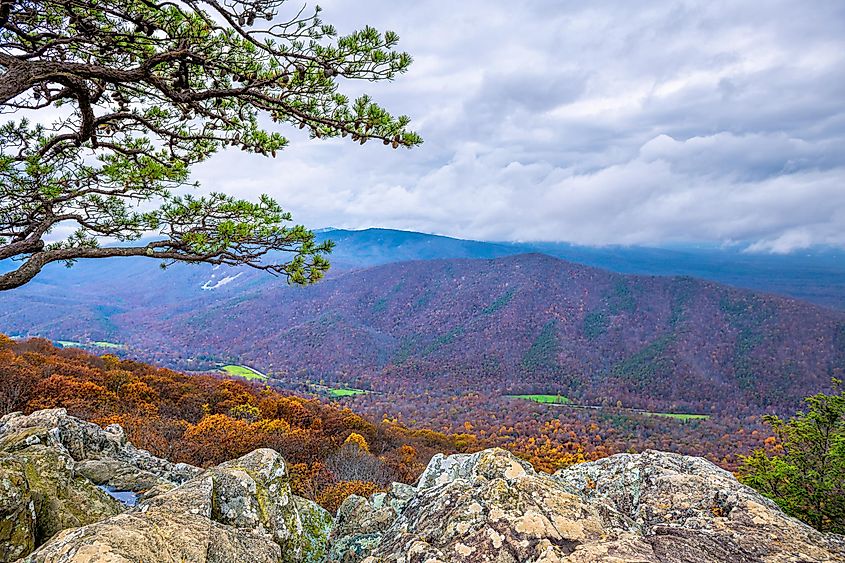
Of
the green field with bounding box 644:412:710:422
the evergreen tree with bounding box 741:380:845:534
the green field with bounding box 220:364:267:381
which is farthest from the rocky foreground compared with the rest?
the green field with bounding box 644:412:710:422

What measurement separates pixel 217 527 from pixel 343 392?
12777 cm

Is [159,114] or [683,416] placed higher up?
[159,114]

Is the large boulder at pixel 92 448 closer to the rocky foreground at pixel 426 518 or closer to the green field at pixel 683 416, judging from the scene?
the rocky foreground at pixel 426 518

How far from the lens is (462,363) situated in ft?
598

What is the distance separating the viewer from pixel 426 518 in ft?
11.8

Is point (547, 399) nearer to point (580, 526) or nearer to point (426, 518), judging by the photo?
point (426, 518)

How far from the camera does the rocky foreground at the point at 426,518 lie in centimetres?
301

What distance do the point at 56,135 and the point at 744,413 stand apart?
531 ft

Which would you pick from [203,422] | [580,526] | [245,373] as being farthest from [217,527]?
[245,373]

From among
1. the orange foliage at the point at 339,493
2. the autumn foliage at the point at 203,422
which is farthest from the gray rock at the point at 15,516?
the autumn foliage at the point at 203,422

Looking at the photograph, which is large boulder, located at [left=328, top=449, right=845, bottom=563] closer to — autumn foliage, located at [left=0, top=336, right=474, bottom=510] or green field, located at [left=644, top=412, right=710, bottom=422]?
autumn foliage, located at [left=0, top=336, right=474, bottom=510]

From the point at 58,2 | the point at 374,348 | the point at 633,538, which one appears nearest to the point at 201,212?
the point at 58,2

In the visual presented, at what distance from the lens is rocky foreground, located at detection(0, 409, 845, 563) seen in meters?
3.01

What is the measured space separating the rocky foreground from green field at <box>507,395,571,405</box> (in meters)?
130
